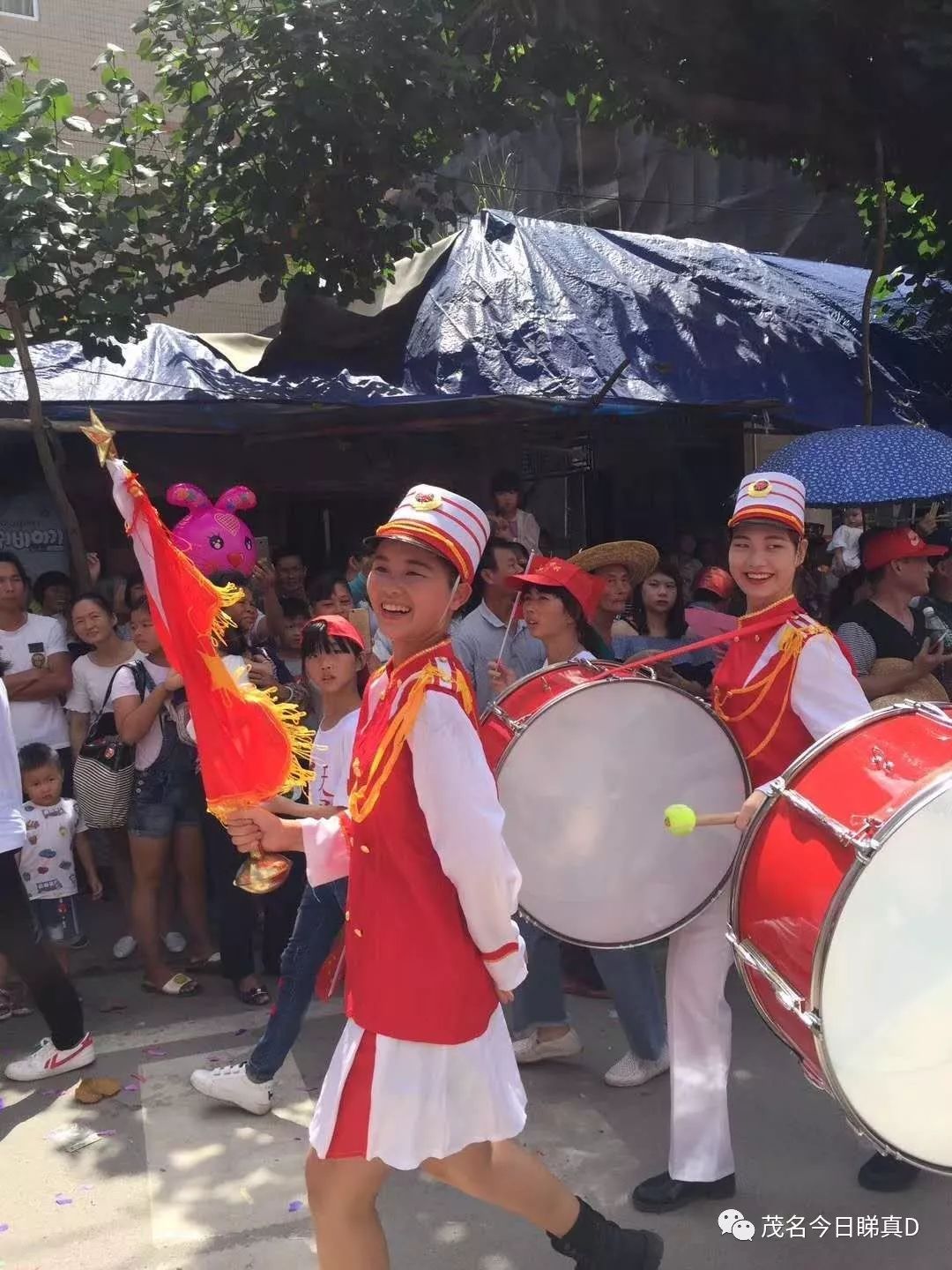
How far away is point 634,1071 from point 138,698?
243 cm

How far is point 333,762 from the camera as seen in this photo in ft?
13.4

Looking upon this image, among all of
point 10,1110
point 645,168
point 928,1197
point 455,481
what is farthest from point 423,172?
point 645,168

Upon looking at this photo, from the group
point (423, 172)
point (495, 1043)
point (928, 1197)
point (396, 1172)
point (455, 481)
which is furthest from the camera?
point (455, 481)

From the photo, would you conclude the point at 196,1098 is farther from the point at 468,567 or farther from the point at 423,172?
the point at 423,172

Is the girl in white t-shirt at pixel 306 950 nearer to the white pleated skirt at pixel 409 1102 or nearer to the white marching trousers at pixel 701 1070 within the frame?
the white marching trousers at pixel 701 1070

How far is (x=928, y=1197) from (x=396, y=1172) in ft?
4.92

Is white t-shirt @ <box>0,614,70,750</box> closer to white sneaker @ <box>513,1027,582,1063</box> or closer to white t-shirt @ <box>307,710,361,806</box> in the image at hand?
white t-shirt @ <box>307,710,361,806</box>

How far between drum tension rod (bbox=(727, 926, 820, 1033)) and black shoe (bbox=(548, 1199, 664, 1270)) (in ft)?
2.20

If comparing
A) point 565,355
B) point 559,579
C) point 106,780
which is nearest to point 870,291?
point 565,355

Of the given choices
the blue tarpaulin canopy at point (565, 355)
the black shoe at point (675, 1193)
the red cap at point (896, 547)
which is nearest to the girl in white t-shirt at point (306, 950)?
the black shoe at point (675, 1193)

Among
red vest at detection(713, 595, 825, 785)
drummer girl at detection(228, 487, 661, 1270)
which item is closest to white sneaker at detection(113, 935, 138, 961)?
drummer girl at detection(228, 487, 661, 1270)

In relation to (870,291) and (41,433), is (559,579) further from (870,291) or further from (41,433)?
(870,291)

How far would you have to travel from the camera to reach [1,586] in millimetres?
5215

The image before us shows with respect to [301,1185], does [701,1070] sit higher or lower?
higher
